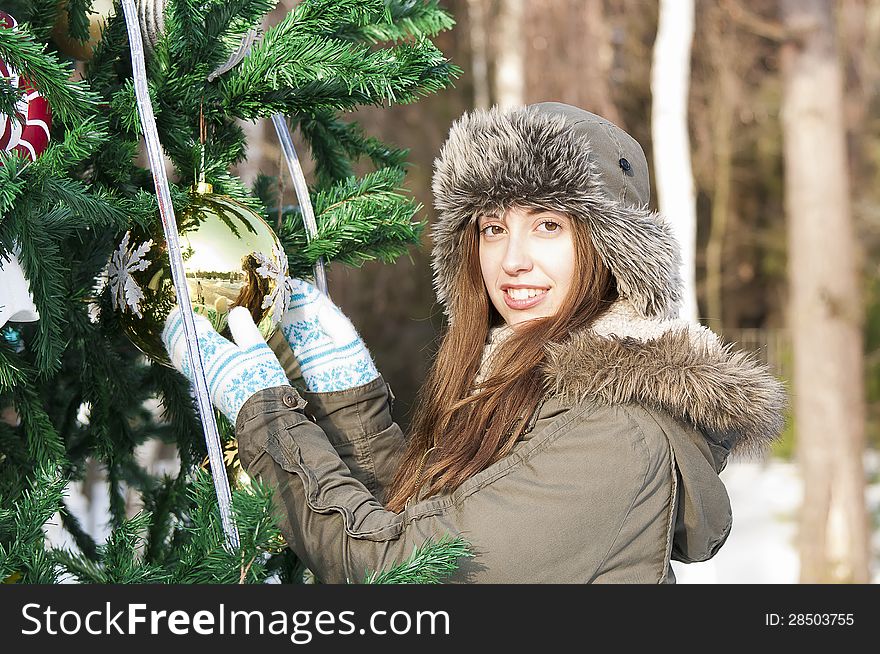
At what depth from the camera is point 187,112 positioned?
1354mm

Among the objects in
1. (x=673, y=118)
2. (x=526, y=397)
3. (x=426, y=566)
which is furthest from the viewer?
(x=673, y=118)

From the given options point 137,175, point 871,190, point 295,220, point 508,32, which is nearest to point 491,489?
point 295,220

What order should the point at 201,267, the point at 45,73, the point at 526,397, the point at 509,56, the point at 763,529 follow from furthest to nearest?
1. the point at 763,529
2. the point at 509,56
3. the point at 526,397
4. the point at 201,267
5. the point at 45,73

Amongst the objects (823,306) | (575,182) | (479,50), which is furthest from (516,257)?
(479,50)

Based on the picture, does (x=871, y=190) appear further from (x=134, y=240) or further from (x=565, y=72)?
(x=134, y=240)

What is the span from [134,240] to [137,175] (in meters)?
0.14

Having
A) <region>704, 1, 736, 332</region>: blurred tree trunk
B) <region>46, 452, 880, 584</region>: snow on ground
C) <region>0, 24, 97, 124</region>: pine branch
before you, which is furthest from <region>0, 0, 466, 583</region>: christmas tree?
<region>704, 1, 736, 332</region>: blurred tree trunk

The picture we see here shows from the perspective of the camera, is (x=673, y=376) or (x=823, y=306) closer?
(x=673, y=376)

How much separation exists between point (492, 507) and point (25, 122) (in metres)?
0.76

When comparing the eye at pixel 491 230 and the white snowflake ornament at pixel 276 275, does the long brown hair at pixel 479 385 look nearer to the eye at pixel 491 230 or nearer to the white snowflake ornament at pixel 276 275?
the eye at pixel 491 230

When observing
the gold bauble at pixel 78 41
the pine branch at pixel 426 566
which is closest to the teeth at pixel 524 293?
the pine branch at pixel 426 566

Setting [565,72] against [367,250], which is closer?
[367,250]

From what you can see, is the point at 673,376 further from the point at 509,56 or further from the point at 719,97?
the point at 719,97

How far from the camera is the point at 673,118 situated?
A: 4.93 metres
